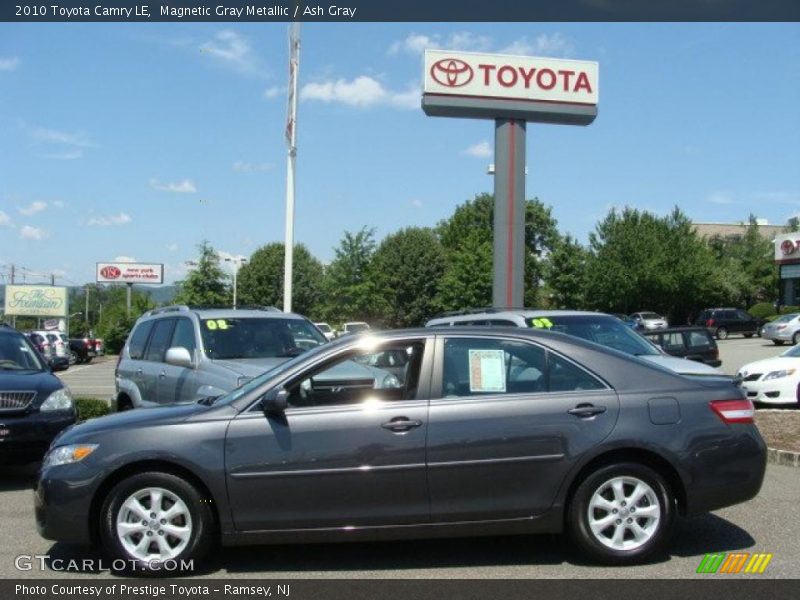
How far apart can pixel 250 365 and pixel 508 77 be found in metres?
18.1

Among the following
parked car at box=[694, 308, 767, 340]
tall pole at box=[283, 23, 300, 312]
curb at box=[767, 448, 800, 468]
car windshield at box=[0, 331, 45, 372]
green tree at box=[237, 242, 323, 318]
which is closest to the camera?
curb at box=[767, 448, 800, 468]

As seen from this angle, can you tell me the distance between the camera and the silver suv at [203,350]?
27.2 ft

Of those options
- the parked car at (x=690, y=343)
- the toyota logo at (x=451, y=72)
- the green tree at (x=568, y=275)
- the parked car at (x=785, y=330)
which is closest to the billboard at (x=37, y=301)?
the green tree at (x=568, y=275)

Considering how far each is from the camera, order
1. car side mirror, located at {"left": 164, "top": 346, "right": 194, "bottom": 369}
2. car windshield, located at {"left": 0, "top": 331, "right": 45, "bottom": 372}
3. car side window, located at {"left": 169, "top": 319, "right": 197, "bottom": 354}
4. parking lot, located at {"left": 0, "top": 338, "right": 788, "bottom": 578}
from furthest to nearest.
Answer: car windshield, located at {"left": 0, "top": 331, "right": 45, "bottom": 372} → car side window, located at {"left": 169, "top": 319, "right": 197, "bottom": 354} → car side mirror, located at {"left": 164, "top": 346, "right": 194, "bottom": 369} → parking lot, located at {"left": 0, "top": 338, "right": 788, "bottom": 578}

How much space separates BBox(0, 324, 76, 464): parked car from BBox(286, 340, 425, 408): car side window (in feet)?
13.3

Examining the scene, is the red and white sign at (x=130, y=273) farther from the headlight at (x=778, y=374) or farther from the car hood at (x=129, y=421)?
the car hood at (x=129, y=421)

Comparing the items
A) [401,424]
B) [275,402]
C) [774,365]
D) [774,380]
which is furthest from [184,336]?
[774,365]

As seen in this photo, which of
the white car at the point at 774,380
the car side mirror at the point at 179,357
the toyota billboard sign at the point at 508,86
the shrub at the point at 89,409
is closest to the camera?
the car side mirror at the point at 179,357

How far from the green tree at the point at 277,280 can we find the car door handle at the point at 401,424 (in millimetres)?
68410

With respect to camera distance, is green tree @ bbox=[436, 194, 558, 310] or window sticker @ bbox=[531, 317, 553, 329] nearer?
window sticker @ bbox=[531, 317, 553, 329]

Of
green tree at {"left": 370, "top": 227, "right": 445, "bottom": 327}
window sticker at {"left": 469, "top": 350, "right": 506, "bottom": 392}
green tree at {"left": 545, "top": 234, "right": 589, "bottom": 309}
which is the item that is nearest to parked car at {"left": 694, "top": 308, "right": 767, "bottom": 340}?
green tree at {"left": 545, "top": 234, "right": 589, "bottom": 309}

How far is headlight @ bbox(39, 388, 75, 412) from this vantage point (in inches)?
329

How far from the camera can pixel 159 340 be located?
9.96m

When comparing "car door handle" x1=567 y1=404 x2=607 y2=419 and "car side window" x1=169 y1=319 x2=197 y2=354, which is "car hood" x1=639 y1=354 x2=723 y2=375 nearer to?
"car door handle" x1=567 y1=404 x2=607 y2=419
